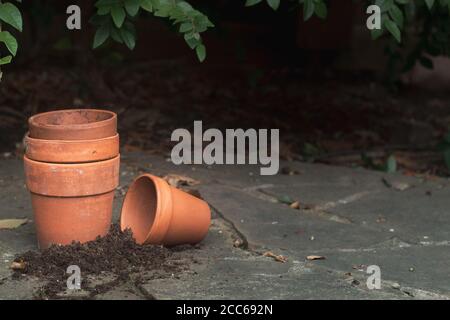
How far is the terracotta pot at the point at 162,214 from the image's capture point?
324 cm

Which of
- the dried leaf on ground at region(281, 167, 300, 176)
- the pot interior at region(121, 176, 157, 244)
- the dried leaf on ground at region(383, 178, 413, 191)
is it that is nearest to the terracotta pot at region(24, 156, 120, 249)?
the pot interior at region(121, 176, 157, 244)

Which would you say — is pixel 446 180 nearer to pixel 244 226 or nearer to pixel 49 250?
pixel 244 226

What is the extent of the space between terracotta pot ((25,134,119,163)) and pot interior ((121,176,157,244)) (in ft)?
1.14

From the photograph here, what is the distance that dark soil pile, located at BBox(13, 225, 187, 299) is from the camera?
298 cm

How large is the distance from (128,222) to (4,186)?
1029 mm

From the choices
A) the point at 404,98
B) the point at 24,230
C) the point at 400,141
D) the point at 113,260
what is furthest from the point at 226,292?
the point at 404,98

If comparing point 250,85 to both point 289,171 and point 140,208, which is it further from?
point 140,208

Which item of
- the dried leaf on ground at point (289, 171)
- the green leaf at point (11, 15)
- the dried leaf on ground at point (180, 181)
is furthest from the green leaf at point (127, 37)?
the dried leaf on ground at point (289, 171)

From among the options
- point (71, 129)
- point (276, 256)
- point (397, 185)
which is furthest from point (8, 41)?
point (397, 185)

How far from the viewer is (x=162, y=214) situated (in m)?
3.22

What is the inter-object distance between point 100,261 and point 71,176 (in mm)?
310

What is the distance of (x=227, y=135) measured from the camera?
5445 mm

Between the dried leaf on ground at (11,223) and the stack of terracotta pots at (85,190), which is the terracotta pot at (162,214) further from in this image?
the dried leaf on ground at (11,223)

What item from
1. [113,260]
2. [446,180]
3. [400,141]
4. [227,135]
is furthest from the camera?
[400,141]
